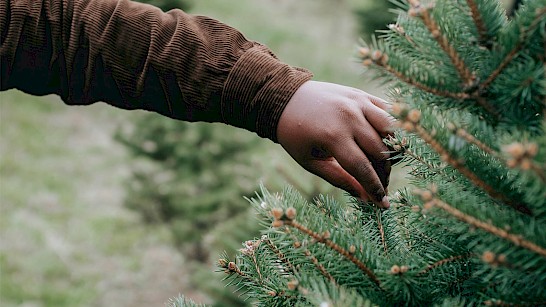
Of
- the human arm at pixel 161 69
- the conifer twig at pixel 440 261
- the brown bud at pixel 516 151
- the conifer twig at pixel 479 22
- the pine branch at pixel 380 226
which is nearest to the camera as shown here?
the brown bud at pixel 516 151

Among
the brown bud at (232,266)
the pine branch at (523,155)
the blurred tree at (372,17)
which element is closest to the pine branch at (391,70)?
the pine branch at (523,155)

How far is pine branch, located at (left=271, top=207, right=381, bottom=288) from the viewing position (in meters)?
0.93

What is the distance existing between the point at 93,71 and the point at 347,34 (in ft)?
46.6

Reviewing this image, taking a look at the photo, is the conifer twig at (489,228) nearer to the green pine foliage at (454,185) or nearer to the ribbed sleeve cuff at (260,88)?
the green pine foliage at (454,185)

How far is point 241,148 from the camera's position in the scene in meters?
4.76

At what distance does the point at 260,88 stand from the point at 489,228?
0.68 meters

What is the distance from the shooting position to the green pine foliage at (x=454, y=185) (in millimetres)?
834

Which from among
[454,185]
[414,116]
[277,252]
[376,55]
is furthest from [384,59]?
[277,252]

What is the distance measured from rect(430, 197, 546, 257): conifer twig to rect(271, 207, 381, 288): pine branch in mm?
207

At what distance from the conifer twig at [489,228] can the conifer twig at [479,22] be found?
263 mm

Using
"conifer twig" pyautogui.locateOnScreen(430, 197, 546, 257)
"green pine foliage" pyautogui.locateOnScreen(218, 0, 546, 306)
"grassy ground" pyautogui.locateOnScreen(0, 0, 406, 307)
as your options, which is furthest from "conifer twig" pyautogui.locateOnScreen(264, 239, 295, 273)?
"grassy ground" pyautogui.locateOnScreen(0, 0, 406, 307)

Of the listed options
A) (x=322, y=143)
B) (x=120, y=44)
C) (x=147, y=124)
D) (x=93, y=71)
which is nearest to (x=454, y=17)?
(x=322, y=143)

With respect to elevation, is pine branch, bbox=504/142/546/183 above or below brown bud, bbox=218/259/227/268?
above

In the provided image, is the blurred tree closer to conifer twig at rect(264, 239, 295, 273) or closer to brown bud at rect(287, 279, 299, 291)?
conifer twig at rect(264, 239, 295, 273)
